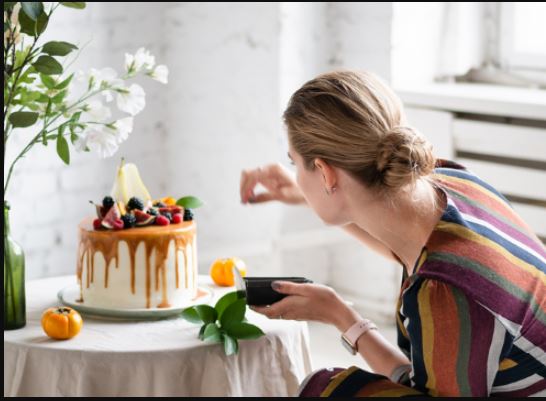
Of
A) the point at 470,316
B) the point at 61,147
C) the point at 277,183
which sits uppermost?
the point at 61,147

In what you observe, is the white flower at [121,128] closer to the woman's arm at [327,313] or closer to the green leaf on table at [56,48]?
the green leaf on table at [56,48]

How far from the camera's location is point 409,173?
68.0 inches

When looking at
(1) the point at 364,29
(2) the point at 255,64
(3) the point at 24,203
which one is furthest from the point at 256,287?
(1) the point at 364,29

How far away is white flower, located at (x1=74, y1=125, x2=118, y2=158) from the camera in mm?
1881

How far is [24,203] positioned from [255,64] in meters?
0.85

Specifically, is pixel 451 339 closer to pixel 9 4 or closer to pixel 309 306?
pixel 309 306

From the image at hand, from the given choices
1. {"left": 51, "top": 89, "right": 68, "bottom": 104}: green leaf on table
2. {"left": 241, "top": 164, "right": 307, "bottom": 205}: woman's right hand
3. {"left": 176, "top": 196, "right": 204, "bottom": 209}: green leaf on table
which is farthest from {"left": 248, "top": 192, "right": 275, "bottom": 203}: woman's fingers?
{"left": 51, "top": 89, "right": 68, "bottom": 104}: green leaf on table

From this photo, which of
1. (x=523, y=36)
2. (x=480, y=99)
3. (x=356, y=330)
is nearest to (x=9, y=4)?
(x=356, y=330)

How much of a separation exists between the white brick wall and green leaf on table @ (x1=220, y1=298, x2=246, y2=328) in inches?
55.2

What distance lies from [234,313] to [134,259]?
0.74 ft

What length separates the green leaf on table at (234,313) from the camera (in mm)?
1816

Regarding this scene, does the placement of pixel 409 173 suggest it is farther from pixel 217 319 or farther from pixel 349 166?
pixel 217 319

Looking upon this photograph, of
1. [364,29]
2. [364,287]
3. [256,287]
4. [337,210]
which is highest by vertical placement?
[364,29]

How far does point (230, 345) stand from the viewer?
178cm
